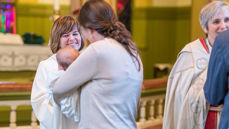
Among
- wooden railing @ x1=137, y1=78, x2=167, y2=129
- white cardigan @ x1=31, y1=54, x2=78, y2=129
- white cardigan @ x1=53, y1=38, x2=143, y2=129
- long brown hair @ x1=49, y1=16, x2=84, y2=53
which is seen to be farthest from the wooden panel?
white cardigan @ x1=53, y1=38, x2=143, y2=129

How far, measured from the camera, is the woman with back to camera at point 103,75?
175 cm

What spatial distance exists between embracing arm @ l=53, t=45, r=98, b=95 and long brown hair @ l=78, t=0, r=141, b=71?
5.2 inches

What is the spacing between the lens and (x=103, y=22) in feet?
5.93

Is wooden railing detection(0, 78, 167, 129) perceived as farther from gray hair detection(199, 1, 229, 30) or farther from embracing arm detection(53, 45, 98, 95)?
embracing arm detection(53, 45, 98, 95)

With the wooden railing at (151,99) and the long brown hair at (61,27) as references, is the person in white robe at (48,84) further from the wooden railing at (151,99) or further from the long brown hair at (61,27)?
the wooden railing at (151,99)

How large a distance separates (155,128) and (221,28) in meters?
2.09

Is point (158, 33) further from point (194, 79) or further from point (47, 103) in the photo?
point (47, 103)

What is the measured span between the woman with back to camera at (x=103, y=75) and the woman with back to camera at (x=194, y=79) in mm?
896

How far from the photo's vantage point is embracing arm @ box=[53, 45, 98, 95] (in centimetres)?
174

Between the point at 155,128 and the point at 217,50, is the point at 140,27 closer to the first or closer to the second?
the point at 155,128

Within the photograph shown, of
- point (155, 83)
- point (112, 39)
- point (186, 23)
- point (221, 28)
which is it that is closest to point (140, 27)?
point (186, 23)

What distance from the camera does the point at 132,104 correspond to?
6.09 ft

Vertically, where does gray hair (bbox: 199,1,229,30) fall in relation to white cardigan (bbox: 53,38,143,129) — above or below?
above

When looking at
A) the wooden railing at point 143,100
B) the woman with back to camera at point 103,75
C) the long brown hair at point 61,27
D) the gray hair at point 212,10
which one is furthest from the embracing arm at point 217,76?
the wooden railing at point 143,100
